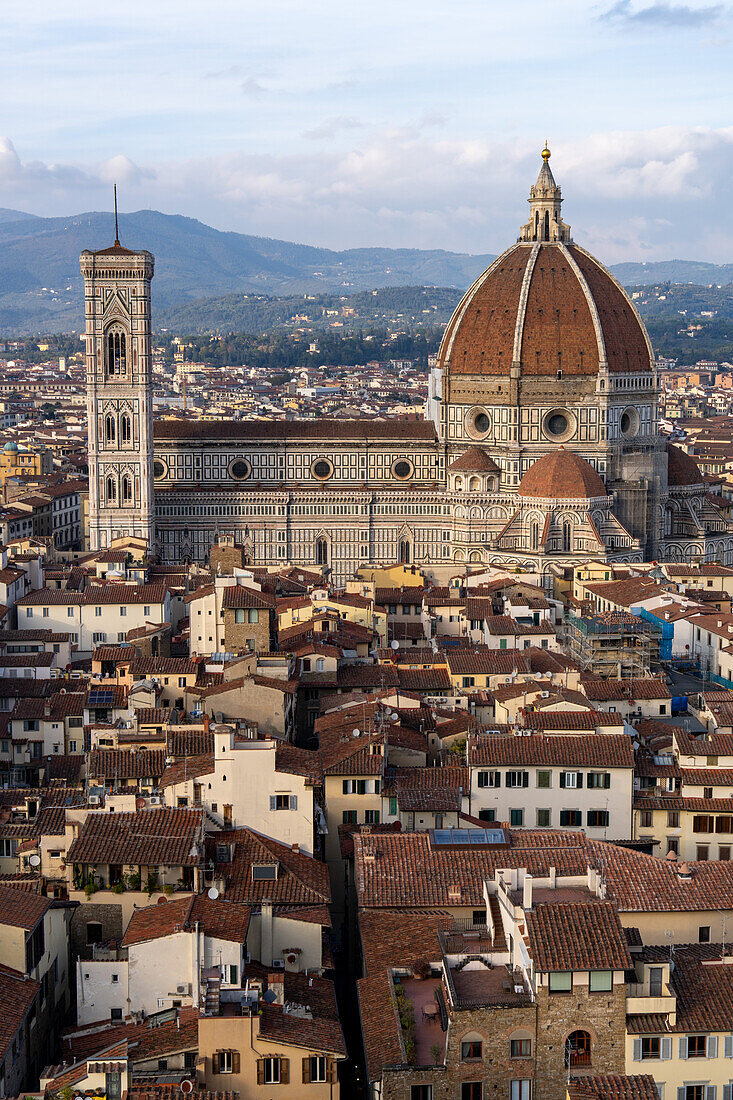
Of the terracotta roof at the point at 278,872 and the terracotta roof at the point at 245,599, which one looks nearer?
the terracotta roof at the point at 278,872

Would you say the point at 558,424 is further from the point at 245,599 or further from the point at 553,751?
the point at 553,751

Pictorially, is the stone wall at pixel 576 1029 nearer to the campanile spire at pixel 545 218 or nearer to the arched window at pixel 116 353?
the arched window at pixel 116 353

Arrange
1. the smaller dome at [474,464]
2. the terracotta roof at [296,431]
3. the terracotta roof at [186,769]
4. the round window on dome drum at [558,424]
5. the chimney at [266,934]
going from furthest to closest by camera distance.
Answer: the terracotta roof at [296,431], the round window on dome drum at [558,424], the smaller dome at [474,464], the terracotta roof at [186,769], the chimney at [266,934]

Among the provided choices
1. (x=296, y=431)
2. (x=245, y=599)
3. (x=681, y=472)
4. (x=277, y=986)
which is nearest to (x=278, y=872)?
(x=277, y=986)

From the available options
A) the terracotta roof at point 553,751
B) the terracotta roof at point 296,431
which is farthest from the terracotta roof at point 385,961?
the terracotta roof at point 296,431

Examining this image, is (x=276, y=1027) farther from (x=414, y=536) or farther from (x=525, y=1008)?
(x=414, y=536)

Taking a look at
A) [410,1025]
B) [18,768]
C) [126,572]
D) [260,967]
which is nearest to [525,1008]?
[410,1025]
